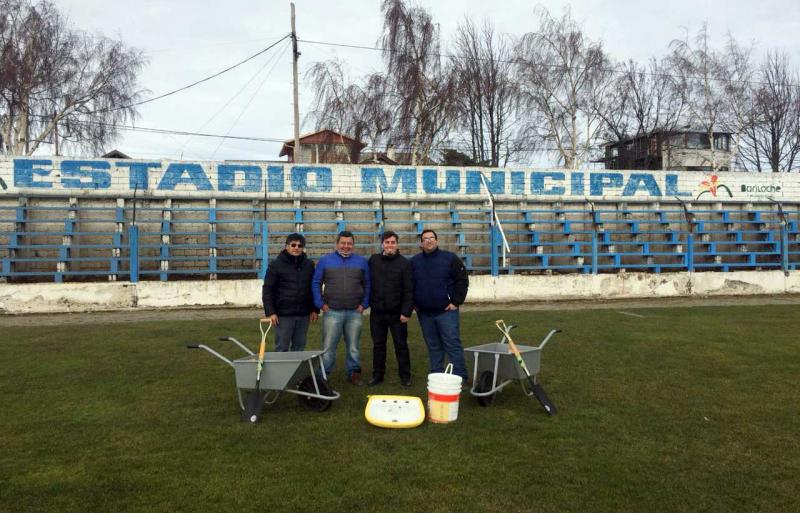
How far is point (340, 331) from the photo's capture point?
6160 mm

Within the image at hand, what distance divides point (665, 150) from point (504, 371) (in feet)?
106

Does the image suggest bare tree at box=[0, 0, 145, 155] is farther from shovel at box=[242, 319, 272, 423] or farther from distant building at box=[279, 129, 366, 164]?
shovel at box=[242, 319, 272, 423]

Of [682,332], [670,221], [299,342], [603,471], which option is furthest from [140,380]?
[670,221]

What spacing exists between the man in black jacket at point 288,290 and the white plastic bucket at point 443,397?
1865 mm

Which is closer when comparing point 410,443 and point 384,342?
point 410,443

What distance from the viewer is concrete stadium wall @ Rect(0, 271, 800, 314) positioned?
11.8 metres

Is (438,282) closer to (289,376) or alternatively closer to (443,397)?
(443,397)

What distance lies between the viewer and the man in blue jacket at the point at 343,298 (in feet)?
19.8

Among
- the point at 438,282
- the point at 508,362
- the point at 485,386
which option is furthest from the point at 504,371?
the point at 438,282

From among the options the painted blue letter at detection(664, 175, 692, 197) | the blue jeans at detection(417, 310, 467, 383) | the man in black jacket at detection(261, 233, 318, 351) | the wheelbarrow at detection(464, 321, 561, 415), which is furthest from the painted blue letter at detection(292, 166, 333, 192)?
the wheelbarrow at detection(464, 321, 561, 415)

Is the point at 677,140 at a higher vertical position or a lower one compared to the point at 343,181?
higher

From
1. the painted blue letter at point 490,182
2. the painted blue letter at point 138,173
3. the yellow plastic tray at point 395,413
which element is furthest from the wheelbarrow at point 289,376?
Answer: the painted blue letter at point 490,182

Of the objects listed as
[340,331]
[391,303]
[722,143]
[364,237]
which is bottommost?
[340,331]

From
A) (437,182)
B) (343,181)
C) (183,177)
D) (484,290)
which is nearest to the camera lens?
(484,290)
